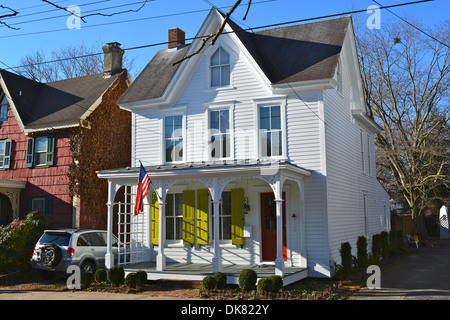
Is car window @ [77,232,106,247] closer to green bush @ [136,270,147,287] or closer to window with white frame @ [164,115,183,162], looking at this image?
green bush @ [136,270,147,287]

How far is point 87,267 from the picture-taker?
14422 millimetres

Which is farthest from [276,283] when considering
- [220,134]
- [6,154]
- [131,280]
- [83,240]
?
[6,154]

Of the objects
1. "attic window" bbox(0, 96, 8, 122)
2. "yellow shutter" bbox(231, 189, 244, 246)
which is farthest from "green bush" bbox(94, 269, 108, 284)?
"attic window" bbox(0, 96, 8, 122)

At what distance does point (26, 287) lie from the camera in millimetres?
13469

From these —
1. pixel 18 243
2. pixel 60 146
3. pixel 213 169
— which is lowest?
pixel 18 243

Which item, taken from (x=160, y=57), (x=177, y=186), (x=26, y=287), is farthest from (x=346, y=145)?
(x=26, y=287)

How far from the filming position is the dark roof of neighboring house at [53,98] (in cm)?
1975

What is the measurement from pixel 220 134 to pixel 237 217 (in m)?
3.01

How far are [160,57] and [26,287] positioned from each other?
34.7ft

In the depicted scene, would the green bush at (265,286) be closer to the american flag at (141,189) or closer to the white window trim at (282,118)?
the american flag at (141,189)

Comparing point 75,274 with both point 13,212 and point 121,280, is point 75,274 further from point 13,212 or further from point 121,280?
point 13,212

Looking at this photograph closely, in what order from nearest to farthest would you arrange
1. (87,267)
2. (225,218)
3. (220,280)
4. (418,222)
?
(220,280) < (87,267) < (225,218) < (418,222)

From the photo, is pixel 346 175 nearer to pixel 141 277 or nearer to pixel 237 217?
pixel 237 217

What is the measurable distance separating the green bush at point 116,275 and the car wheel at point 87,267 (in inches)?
57.2
